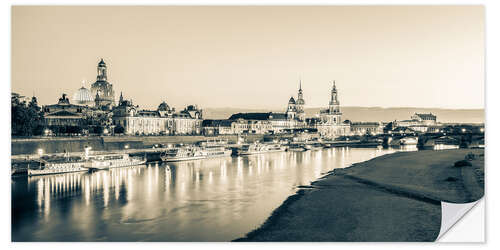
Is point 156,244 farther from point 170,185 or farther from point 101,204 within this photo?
point 170,185

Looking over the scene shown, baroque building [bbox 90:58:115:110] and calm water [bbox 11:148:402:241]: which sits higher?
baroque building [bbox 90:58:115:110]

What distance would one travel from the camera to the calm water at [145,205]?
11477 mm

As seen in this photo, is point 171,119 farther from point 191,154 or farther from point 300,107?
point 300,107

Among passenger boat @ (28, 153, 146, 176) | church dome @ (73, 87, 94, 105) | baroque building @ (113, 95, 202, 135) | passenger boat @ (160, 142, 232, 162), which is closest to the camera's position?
passenger boat @ (28, 153, 146, 176)

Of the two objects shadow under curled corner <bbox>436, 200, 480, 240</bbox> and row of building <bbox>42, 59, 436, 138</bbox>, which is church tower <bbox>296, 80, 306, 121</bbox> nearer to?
row of building <bbox>42, 59, 436, 138</bbox>

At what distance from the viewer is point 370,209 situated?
12.8 metres

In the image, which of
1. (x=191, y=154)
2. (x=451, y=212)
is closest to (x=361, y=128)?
(x=191, y=154)

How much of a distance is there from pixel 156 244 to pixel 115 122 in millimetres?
53845

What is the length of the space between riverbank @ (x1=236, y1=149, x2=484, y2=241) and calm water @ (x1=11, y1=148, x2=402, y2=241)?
1.08 metres

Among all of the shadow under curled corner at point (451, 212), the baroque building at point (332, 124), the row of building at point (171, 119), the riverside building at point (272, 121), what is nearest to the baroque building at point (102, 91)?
the row of building at point (171, 119)

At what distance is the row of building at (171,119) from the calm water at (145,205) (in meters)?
7.12

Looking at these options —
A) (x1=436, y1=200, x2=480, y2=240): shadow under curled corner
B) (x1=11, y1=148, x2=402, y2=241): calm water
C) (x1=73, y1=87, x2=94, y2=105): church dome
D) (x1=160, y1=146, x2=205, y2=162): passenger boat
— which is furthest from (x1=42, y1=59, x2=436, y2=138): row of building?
(x1=160, y1=146, x2=205, y2=162): passenger boat

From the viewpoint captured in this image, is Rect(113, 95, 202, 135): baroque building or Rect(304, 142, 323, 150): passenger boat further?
Rect(113, 95, 202, 135): baroque building

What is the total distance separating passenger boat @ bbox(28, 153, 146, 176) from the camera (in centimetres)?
2266
